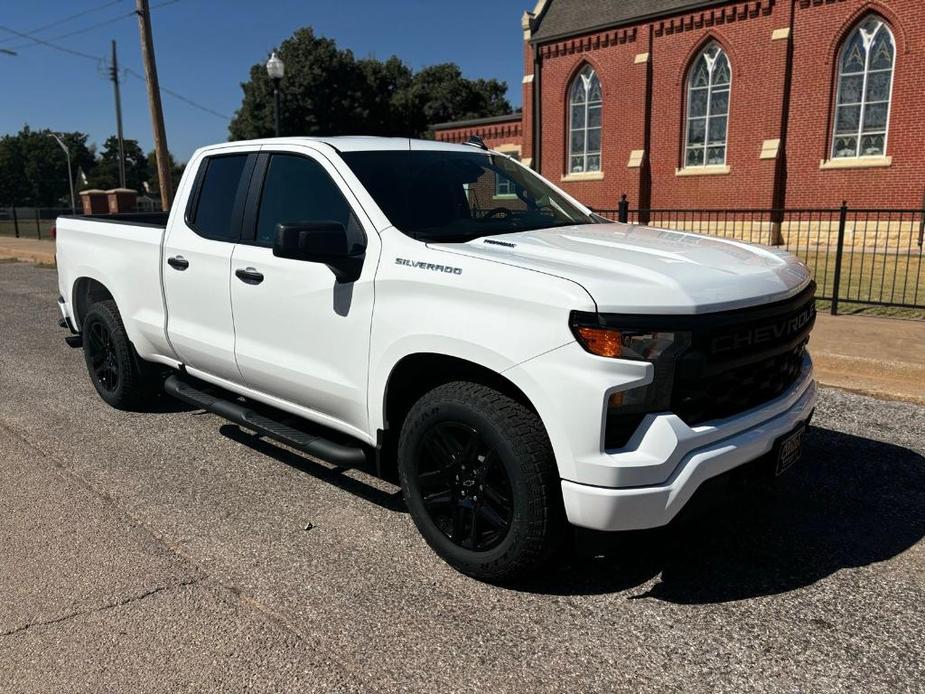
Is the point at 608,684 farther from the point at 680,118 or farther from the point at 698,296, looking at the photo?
the point at 680,118

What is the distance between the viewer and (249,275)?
4.16 metres

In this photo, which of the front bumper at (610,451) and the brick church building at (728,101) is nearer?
the front bumper at (610,451)

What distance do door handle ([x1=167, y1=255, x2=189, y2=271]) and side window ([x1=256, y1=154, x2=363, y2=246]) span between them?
71 centimetres

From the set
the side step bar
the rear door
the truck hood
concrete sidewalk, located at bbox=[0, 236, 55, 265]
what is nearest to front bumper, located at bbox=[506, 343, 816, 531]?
the truck hood

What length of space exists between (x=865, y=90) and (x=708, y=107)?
4304 mm

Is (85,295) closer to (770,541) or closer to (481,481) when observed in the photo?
(481,481)

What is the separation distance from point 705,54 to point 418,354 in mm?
22141

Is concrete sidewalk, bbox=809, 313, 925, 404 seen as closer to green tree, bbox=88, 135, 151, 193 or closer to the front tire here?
the front tire

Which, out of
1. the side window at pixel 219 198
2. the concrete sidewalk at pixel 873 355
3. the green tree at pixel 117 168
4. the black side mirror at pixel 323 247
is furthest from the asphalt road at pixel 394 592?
the green tree at pixel 117 168

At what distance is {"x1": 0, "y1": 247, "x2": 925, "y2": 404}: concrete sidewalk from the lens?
20.9 ft

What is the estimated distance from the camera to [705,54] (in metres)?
22.3

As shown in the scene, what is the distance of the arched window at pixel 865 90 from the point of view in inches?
754

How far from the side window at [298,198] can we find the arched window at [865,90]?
19.5 metres

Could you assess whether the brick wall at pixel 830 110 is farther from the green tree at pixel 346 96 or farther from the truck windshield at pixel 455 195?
the green tree at pixel 346 96
